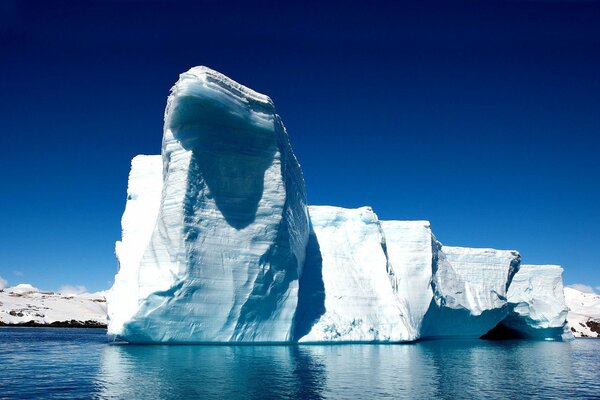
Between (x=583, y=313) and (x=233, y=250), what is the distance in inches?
2028

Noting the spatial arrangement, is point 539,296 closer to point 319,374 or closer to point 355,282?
point 355,282

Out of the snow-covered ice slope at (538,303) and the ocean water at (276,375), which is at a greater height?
the snow-covered ice slope at (538,303)

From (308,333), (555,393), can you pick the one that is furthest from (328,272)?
(555,393)

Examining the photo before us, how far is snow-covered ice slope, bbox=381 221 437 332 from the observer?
24.4 metres

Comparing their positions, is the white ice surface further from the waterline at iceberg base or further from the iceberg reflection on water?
the iceberg reflection on water

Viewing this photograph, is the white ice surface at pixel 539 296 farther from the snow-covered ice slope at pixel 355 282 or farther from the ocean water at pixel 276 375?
the ocean water at pixel 276 375

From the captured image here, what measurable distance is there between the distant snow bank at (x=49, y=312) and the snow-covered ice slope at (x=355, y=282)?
33837 millimetres

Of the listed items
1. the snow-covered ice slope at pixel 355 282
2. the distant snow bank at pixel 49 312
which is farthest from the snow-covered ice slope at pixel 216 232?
the distant snow bank at pixel 49 312

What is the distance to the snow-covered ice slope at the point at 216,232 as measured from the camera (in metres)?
16.5

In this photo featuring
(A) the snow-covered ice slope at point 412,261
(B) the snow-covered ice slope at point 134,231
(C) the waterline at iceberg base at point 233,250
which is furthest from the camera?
(A) the snow-covered ice slope at point 412,261

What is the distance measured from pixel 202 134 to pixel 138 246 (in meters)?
5.11

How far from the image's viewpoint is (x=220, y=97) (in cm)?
1633

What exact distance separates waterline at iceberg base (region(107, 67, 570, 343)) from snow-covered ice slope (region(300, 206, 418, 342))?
0.16 feet

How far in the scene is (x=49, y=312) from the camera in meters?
52.6
